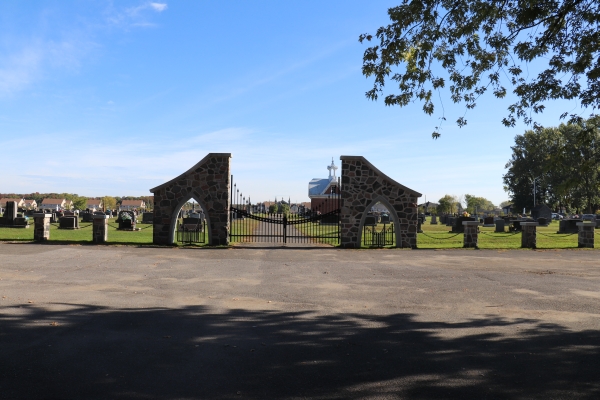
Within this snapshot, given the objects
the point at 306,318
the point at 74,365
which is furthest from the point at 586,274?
the point at 74,365

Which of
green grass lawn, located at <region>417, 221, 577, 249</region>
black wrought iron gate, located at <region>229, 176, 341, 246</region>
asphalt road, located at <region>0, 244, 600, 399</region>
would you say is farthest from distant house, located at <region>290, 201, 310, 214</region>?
asphalt road, located at <region>0, 244, 600, 399</region>

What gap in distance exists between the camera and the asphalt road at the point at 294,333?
4.39m

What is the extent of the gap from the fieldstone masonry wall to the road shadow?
11541mm

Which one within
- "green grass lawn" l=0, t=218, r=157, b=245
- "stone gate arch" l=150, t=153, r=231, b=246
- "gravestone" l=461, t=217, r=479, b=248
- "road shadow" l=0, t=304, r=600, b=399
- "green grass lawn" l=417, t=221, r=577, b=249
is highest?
"stone gate arch" l=150, t=153, r=231, b=246

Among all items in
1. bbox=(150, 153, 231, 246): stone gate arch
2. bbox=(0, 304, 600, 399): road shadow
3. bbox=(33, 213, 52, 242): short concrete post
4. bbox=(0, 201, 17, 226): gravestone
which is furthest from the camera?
bbox=(0, 201, 17, 226): gravestone

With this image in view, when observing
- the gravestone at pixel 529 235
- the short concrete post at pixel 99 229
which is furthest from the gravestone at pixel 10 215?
the gravestone at pixel 529 235

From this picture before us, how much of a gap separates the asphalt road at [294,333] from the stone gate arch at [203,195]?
635 centimetres

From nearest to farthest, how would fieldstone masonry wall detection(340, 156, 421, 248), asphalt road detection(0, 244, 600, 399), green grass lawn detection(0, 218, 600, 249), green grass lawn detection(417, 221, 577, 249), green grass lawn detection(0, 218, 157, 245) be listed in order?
asphalt road detection(0, 244, 600, 399) → fieldstone masonry wall detection(340, 156, 421, 248) → green grass lawn detection(0, 218, 157, 245) → green grass lawn detection(0, 218, 600, 249) → green grass lawn detection(417, 221, 577, 249)

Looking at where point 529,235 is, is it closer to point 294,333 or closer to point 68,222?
point 294,333

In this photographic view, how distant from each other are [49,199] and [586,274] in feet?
464

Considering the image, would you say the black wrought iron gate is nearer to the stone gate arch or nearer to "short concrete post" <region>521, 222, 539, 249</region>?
the stone gate arch

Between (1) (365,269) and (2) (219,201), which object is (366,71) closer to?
(1) (365,269)

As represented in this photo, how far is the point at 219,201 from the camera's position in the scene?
1834 cm

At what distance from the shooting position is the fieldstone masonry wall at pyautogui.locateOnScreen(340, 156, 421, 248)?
1845cm
